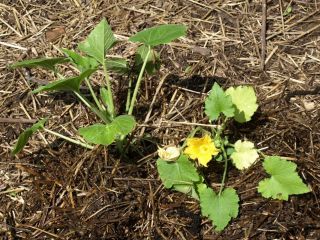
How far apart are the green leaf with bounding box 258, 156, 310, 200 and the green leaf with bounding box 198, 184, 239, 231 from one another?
0.11 meters

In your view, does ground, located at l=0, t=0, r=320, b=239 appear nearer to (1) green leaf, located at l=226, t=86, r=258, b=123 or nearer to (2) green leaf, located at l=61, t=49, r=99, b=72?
(1) green leaf, located at l=226, t=86, r=258, b=123

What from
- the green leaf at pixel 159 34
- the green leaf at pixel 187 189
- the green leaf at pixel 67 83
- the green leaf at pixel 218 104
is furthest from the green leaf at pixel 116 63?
the green leaf at pixel 187 189

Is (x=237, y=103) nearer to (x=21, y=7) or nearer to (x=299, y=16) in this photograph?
(x=299, y=16)

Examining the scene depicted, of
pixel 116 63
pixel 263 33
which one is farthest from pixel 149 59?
pixel 263 33

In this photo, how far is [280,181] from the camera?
70.1 inches

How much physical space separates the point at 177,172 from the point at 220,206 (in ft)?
0.64

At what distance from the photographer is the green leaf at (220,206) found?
177 centimetres

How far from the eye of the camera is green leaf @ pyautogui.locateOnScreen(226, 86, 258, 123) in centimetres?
193

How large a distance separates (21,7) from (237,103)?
1.29 metres

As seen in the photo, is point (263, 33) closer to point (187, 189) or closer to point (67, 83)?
point (187, 189)

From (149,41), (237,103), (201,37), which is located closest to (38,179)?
(149,41)

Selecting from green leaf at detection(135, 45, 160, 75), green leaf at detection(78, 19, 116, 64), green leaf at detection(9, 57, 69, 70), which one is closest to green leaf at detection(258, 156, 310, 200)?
green leaf at detection(135, 45, 160, 75)

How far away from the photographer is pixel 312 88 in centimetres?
214

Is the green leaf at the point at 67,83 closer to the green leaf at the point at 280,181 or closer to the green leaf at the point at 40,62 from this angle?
the green leaf at the point at 40,62
